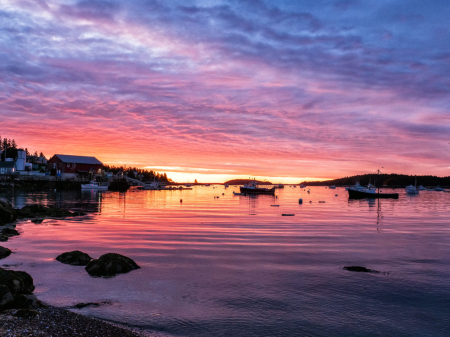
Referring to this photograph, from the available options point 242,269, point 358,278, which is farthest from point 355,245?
point 242,269

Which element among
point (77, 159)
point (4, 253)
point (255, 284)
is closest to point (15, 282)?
point (4, 253)

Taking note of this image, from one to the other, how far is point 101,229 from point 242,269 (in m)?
17.5

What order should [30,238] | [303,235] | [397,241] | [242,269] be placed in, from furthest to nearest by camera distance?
[303,235] → [397,241] → [30,238] → [242,269]

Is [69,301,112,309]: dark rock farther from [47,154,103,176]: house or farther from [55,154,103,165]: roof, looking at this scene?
[55,154,103,165]: roof

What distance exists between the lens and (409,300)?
1235 centimetres

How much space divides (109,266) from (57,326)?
6.40 m

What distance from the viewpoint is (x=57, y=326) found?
8469 mm

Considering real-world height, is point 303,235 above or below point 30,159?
below

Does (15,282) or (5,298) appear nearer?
(5,298)

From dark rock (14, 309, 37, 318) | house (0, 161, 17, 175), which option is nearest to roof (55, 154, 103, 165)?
house (0, 161, 17, 175)

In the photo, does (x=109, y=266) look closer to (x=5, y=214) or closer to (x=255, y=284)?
(x=255, y=284)

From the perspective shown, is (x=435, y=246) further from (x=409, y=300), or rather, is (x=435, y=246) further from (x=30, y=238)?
(x=30, y=238)

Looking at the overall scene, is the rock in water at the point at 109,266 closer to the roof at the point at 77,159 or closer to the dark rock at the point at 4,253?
the dark rock at the point at 4,253

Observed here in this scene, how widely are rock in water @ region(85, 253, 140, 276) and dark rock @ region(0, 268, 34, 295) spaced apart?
10.9ft
